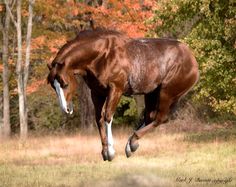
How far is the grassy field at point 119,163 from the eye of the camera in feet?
37.2

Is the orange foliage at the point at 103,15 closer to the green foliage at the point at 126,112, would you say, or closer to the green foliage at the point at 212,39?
the green foliage at the point at 212,39

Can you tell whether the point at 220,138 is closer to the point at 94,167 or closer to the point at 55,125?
the point at 94,167

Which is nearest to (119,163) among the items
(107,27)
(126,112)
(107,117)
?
(107,27)

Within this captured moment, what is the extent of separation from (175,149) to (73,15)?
9.78m

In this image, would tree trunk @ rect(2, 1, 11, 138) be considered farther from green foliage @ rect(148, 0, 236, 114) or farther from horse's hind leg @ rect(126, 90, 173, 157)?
horse's hind leg @ rect(126, 90, 173, 157)

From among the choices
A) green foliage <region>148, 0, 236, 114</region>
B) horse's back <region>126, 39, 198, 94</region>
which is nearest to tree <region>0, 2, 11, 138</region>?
green foliage <region>148, 0, 236, 114</region>

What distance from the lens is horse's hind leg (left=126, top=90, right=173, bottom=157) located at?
5.16m

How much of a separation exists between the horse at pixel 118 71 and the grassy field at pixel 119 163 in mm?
4002

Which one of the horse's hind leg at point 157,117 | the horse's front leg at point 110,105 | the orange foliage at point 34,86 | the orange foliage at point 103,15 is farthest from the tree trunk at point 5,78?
the horse's front leg at point 110,105

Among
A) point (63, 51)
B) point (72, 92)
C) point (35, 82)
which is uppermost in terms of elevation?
point (63, 51)

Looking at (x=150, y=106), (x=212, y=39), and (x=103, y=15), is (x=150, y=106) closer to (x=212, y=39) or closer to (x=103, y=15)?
(x=212, y=39)

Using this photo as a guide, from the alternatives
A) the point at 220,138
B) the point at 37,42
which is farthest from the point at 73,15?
the point at 220,138

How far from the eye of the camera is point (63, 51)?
15.4ft

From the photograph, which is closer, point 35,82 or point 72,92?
point 72,92
